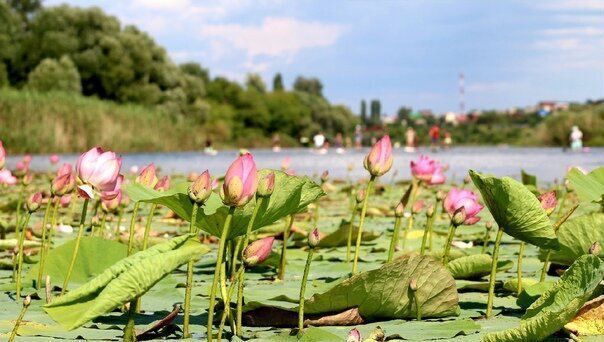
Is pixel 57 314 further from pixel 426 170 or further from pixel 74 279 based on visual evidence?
pixel 426 170

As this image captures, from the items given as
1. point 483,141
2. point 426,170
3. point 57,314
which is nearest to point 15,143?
point 426,170

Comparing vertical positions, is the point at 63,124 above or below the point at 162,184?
below

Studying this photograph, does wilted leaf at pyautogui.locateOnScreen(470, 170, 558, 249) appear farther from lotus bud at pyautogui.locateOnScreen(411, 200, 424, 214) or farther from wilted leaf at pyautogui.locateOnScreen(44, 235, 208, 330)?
lotus bud at pyautogui.locateOnScreen(411, 200, 424, 214)

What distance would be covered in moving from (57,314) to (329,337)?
0.48 metres

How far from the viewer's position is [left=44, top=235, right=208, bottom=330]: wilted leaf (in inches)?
39.3

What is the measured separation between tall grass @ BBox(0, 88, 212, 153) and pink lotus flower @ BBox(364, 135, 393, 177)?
1610cm

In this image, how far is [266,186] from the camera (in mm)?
1294

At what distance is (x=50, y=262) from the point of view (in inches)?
77.7

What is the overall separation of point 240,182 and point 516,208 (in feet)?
1.80

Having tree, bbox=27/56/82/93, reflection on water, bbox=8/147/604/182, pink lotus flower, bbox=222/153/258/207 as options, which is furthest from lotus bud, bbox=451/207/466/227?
tree, bbox=27/56/82/93

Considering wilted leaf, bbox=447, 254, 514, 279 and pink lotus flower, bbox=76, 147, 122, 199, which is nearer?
pink lotus flower, bbox=76, 147, 122, 199

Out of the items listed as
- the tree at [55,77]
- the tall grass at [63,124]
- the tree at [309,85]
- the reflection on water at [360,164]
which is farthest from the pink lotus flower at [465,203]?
the tree at [309,85]

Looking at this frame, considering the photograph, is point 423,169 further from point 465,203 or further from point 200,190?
point 200,190

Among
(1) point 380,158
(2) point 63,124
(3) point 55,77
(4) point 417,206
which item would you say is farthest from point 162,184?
(3) point 55,77
